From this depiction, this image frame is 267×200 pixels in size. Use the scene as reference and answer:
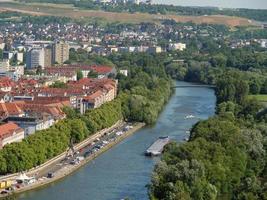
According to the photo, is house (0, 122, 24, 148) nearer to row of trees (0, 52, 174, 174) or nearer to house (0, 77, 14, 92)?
row of trees (0, 52, 174, 174)

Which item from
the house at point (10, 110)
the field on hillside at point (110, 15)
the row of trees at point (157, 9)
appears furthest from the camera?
the row of trees at point (157, 9)

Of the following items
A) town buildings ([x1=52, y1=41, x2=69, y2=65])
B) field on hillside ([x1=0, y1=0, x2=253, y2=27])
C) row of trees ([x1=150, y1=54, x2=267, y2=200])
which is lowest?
field on hillside ([x1=0, y1=0, x2=253, y2=27])

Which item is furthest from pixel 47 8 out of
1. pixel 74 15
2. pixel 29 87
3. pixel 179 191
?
pixel 179 191

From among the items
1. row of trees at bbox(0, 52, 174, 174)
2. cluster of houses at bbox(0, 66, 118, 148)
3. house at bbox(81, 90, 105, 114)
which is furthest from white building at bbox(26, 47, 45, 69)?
house at bbox(81, 90, 105, 114)

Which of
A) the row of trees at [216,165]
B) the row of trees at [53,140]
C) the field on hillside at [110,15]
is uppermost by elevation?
the row of trees at [216,165]

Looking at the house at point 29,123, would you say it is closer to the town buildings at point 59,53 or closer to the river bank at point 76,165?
the river bank at point 76,165

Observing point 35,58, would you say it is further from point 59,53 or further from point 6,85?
point 6,85

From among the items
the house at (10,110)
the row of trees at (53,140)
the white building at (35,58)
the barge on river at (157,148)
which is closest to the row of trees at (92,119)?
the row of trees at (53,140)
